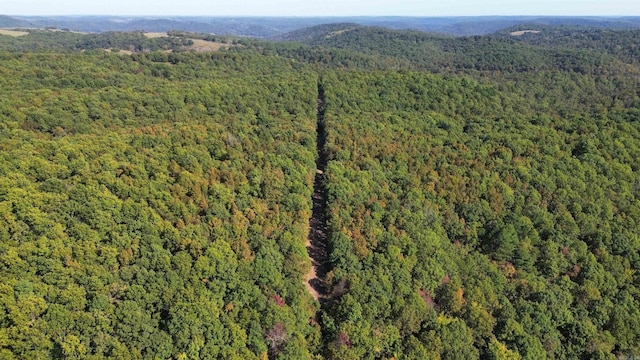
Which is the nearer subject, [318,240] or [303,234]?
[303,234]

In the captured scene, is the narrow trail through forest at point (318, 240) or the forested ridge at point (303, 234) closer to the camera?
the forested ridge at point (303, 234)

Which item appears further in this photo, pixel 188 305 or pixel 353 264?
pixel 353 264

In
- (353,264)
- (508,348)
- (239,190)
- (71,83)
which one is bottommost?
(508,348)

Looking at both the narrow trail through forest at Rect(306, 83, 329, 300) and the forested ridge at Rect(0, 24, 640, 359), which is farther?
the narrow trail through forest at Rect(306, 83, 329, 300)

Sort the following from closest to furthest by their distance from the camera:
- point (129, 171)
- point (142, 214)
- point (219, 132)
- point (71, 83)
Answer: point (142, 214) → point (129, 171) → point (219, 132) → point (71, 83)

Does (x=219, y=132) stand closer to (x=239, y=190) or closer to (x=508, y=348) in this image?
(x=239, y=190)

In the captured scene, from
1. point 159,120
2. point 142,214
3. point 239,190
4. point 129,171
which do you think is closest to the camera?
point 142,214

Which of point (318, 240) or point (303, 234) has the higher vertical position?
point (303, 234)

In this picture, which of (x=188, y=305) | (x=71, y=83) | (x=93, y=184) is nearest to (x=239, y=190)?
(x=93, y=184)
